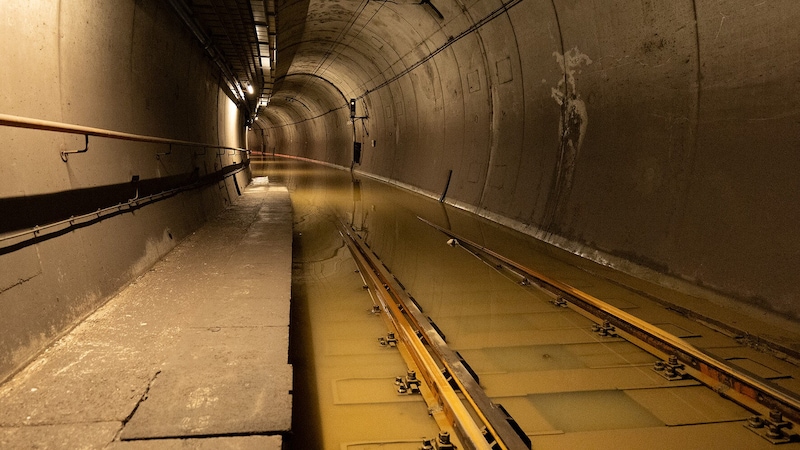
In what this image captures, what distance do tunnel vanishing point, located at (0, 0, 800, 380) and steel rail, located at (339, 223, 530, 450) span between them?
269 centimetres

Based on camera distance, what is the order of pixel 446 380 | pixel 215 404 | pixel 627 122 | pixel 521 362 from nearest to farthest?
1. pixel 215 404
2. pixel 446 380
3. pixel 521 362
4. pixel 627 122

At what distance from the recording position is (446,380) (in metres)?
3.71

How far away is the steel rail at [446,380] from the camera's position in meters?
3.02

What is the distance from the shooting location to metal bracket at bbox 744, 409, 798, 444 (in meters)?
3.14

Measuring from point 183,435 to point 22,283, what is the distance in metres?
1.73

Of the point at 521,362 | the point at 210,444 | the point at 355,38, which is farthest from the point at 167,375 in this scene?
the point at 355,38

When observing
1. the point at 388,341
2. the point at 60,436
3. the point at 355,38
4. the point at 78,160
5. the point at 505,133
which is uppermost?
the point at 355,38

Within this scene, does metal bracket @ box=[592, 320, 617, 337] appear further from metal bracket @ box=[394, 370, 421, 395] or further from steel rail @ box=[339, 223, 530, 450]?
metal bracket @ box=[394, 370, 421, 395]

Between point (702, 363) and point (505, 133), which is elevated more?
point (505, 133)

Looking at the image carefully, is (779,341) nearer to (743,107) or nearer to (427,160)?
(743,107)

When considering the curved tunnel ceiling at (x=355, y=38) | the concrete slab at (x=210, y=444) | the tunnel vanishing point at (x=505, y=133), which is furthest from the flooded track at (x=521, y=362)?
the curved tunnel ceiling at (x=355, y=38)

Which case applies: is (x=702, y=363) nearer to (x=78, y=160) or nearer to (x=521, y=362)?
(x=521, y=362)

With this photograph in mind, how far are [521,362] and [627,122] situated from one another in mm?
4607

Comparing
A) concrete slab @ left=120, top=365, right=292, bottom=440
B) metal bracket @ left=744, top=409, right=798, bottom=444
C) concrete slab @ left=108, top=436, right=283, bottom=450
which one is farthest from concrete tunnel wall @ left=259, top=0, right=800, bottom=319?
concrete slab @ left=108, top=436, right=283, bottom=450
